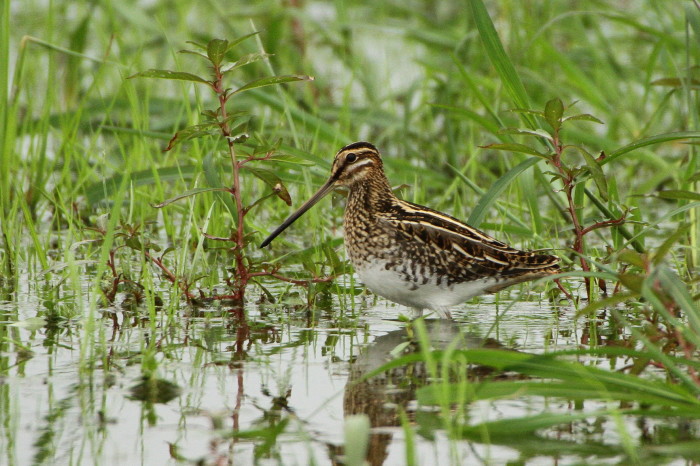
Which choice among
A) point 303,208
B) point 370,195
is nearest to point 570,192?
point 370,195

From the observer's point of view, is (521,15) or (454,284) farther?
(521,15)

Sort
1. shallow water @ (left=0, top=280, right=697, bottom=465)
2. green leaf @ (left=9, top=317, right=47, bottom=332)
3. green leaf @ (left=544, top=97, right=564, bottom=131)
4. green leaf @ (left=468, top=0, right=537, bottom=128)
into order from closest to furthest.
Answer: shallow water @ (left=0, top=280, right=697, bottom=465)
green leaf @ (left=9, top=317, right=47, bottom=332)
green leaf @ (left=544, top=97, right=564, bottom=131)
green leaf @ (left=468, top=0, right=537, bottom=128)

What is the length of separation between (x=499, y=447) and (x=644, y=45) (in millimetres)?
7561

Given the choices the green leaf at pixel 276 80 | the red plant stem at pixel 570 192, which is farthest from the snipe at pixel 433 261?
the green leaf at pixel 276 80

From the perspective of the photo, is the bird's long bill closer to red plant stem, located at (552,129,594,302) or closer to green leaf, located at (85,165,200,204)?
green leaf, located at (85,165,200,204)

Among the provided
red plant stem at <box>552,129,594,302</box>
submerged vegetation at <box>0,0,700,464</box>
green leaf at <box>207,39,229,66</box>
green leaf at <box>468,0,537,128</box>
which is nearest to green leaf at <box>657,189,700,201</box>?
submerged vegetation at <box>0,0,700,464</box>

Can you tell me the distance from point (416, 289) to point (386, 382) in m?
1.15

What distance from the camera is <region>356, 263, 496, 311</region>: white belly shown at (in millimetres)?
5398

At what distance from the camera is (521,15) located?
9984 millimetres

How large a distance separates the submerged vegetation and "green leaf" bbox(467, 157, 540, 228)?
1cm

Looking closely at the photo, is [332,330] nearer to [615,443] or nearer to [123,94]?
[615,443]

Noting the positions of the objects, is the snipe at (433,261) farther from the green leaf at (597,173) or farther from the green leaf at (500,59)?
the green leaf at (500,59)

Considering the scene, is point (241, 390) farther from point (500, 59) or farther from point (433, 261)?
point (500, 59)

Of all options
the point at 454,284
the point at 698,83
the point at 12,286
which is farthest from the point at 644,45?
the point at 12,286
